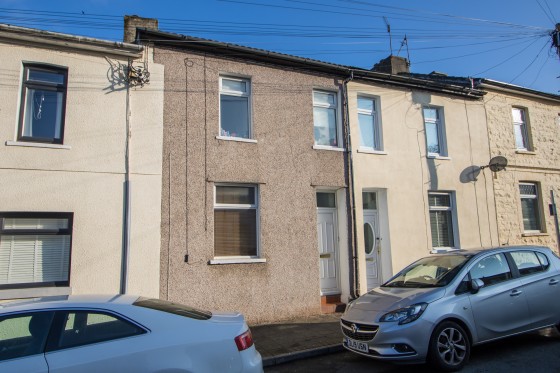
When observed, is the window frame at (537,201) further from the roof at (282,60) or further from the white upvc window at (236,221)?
the white upvc window at (236,221)

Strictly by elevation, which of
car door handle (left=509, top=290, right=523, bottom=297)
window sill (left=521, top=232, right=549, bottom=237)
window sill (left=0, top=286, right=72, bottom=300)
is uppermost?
window sill (left=521, top=232, right=549, bottom=237)

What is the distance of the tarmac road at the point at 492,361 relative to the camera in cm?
550

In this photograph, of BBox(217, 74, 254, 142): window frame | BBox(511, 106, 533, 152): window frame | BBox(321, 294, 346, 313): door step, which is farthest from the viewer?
BBox(511, 106, 533, 152): window frame

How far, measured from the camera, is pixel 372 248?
11.1 metres

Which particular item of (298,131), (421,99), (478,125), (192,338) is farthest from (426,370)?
(478,125)

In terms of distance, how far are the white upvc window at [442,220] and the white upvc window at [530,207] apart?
3.22 m

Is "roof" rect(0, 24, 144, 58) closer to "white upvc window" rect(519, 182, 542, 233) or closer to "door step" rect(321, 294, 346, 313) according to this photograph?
"door step" rect(321, 294, 346, 313)

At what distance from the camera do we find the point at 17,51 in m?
7.97

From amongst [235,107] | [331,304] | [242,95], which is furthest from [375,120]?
[331,304]

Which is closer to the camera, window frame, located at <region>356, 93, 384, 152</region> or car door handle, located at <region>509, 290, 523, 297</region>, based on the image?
car door handle, located at <region>509, 290, 523, 297</region>

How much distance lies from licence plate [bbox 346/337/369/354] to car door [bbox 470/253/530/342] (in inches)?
63.5

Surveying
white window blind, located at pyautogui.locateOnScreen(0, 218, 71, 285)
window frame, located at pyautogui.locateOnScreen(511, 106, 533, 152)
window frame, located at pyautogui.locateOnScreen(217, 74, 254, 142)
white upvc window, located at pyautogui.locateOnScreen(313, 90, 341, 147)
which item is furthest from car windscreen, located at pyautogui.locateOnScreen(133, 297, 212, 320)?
window frame, located at pyautogui.locateOnScreen(511, 106, 533, 152)

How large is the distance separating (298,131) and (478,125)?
6.65m

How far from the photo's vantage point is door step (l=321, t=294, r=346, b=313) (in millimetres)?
9867
